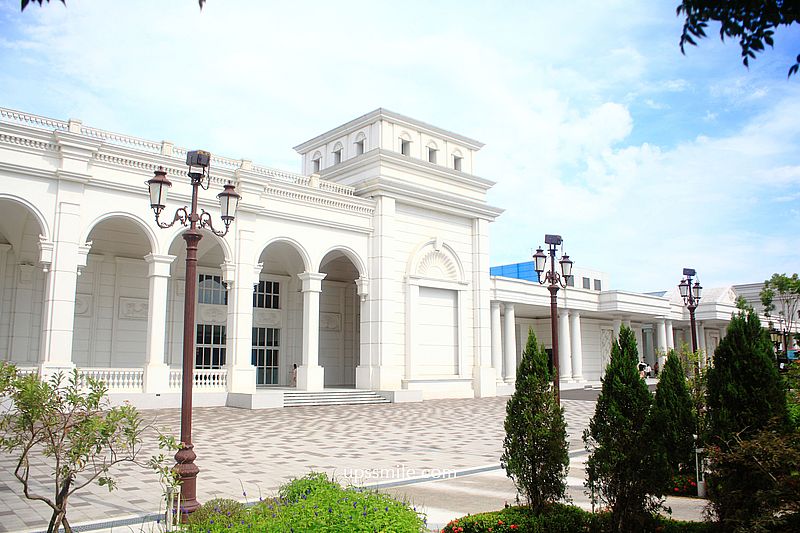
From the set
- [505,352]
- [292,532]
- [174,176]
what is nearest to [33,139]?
[174,176]

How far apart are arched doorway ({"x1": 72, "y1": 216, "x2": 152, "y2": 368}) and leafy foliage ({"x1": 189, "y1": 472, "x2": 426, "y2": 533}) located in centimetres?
2116

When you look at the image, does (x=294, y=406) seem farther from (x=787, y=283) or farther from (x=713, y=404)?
(x=787, y=283)

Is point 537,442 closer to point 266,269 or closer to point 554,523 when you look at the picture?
point 554,523

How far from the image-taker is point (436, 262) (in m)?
30.7

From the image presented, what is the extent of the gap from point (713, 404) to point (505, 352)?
31.5 meters

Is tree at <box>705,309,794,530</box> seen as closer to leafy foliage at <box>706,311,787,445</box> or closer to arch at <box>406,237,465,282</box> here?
leafy foliage at <box>706,311,787,445</box>

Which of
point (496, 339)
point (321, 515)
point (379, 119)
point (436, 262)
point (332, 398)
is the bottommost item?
point (332, 398)

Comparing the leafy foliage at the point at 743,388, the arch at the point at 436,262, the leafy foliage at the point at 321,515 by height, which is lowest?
the leafy foliage at the point at 321,515

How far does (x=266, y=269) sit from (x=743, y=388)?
2727cm

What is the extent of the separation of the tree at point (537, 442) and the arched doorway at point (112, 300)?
2103 centimetres

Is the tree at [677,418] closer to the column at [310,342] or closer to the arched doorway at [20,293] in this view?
the column at [310,342]

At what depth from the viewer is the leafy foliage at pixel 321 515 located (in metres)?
4.97

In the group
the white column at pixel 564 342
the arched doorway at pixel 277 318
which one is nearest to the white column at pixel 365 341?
the arched doorway at pixel 277 318

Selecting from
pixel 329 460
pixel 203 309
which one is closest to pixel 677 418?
pixel 329 460
